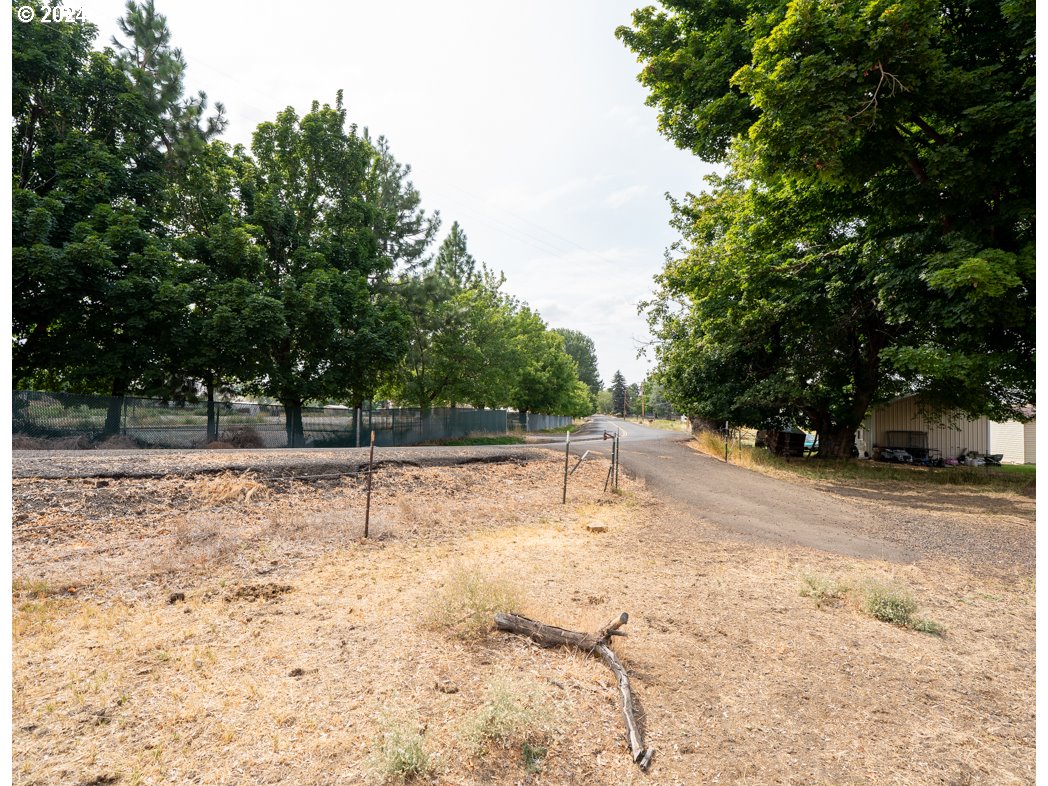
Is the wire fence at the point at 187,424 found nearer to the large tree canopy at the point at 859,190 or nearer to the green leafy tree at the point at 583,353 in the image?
the large tree canopy at the point at 859,190

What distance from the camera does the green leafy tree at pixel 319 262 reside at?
2000cm

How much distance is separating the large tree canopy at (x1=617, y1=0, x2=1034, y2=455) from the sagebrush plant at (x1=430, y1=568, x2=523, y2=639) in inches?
385

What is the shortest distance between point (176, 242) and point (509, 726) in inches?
859

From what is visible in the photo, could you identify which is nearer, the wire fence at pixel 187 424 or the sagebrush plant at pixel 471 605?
the sagebrush plant at pixel 471 605

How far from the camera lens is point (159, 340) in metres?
17.6

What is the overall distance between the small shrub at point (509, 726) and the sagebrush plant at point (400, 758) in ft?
0.90

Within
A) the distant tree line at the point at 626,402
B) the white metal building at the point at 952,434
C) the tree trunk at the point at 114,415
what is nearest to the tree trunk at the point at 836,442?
the white metal building at the point at 952,434

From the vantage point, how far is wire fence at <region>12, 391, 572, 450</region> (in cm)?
1417

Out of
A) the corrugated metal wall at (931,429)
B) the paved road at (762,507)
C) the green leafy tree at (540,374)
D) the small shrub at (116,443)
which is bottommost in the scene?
the paved road at (762,507)

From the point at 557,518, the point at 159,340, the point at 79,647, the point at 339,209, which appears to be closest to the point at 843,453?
the point at 557,518

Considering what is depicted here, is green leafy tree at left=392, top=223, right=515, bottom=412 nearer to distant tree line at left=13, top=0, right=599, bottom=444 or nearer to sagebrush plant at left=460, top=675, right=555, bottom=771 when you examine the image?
distant tree line at left=13, top=0, right=599, bottom=444

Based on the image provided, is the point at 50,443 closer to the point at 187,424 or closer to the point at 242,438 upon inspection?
the point at 187,424

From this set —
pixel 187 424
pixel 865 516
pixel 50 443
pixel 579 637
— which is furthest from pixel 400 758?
pixel 187 424

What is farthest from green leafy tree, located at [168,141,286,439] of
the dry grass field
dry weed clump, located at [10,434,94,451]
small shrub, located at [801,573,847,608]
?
small shrub, located at [801,573,847,608]
